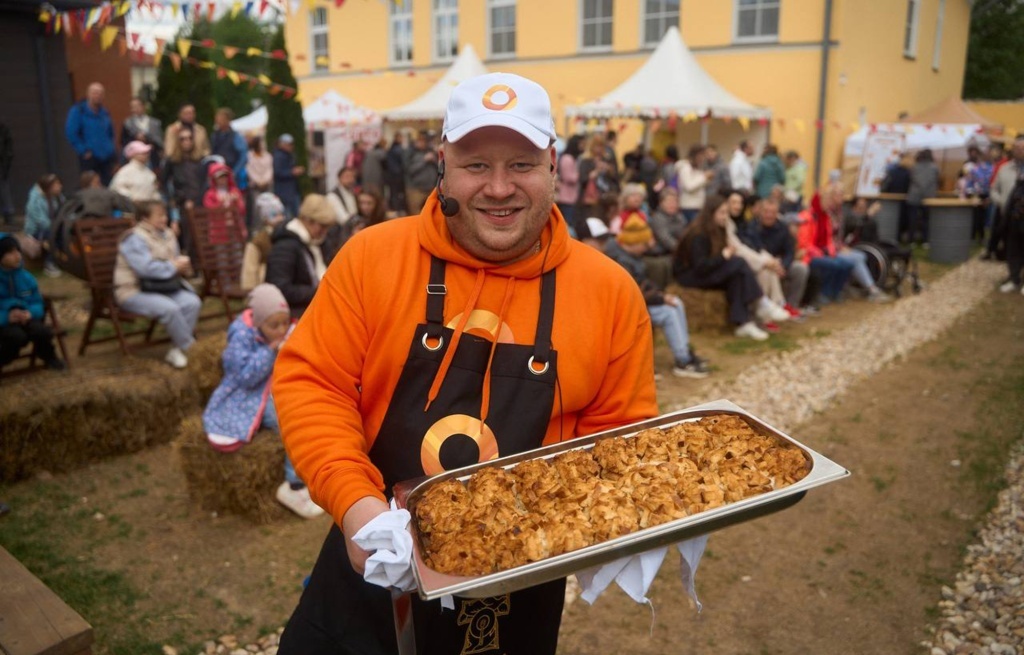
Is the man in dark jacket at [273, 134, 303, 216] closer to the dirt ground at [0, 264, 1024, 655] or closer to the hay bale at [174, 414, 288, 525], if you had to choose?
the dirt ground at [0, 264, 1024, 655]

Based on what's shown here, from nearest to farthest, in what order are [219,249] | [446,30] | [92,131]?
[219,249]
[92,131]
[446,30]

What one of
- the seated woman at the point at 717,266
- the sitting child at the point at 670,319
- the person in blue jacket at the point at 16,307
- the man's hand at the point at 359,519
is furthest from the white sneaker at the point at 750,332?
the man's hand at the point at 359,519

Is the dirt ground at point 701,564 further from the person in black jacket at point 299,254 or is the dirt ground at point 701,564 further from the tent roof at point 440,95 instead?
the tent roof at point 440,95

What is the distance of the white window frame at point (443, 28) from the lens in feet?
71.4

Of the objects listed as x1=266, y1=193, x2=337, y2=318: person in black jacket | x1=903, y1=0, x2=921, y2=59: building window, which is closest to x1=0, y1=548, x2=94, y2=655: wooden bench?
x1=266, y1=193, x2=337, y2=318: person in black jacket

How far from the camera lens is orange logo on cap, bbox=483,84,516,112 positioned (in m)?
1.86

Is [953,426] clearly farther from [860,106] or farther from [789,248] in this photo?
[860,106]

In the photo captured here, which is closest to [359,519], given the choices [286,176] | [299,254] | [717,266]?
[299,254]

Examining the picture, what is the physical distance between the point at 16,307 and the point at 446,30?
1816cm

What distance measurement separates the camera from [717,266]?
28.8 ft

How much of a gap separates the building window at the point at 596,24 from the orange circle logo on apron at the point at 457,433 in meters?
19.1

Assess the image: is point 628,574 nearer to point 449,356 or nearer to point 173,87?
point 449,356

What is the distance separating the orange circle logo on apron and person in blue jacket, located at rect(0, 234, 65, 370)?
16.7ft

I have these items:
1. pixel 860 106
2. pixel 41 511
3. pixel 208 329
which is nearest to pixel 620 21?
pixel 860 106
